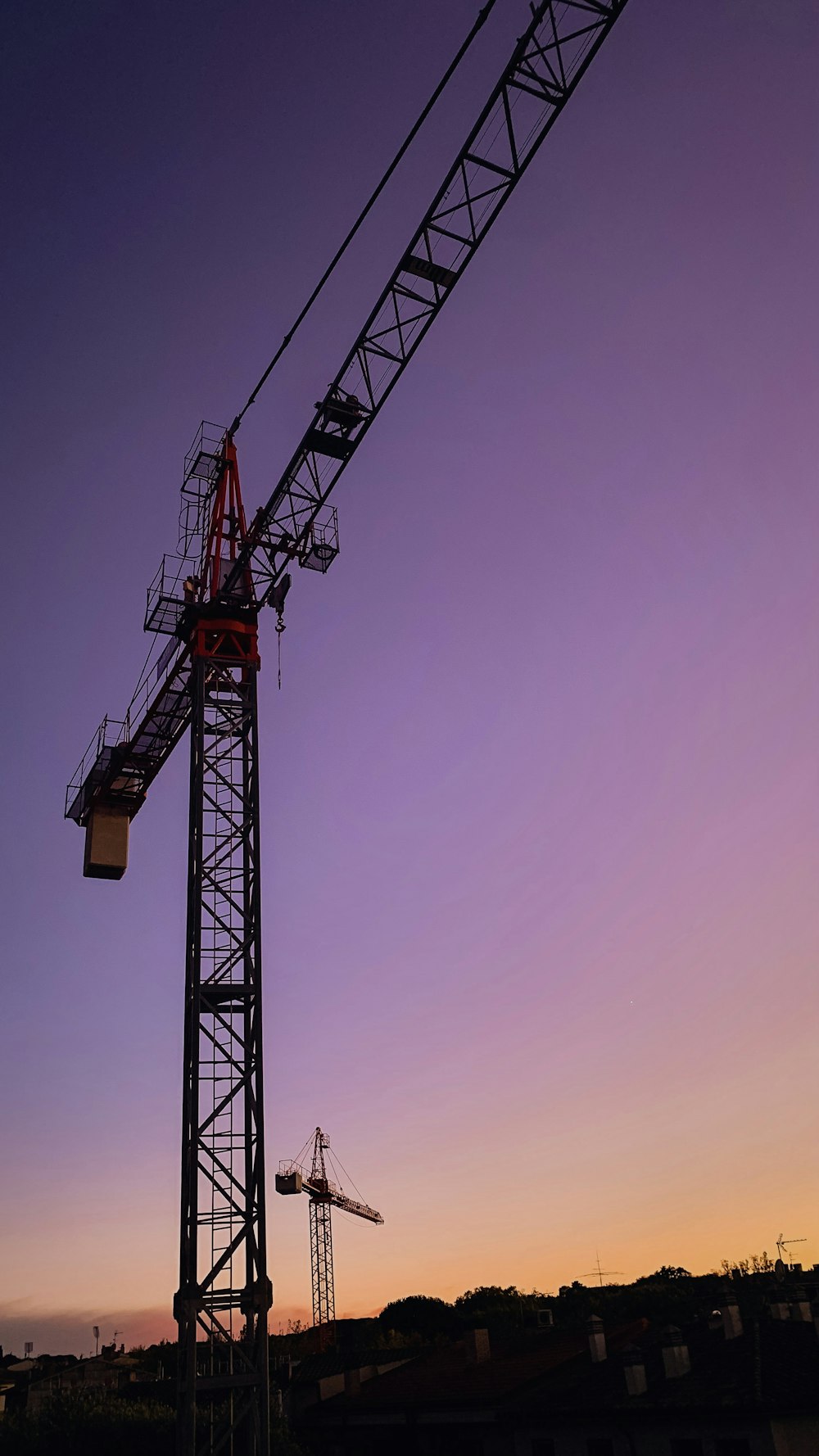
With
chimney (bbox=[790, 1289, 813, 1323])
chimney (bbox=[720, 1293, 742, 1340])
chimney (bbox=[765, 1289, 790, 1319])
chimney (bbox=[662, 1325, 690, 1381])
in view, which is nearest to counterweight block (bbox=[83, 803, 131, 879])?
chimney (bbox=[662, 1325, 690, 1381])

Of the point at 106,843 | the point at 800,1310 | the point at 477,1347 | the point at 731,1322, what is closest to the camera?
the point at 731,1322

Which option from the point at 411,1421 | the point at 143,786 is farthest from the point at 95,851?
the point at 411,1421

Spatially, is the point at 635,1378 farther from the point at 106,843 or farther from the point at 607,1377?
the point at 106,843

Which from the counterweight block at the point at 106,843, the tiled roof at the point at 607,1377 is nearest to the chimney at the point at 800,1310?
the tiled roof at the point at 607,1377

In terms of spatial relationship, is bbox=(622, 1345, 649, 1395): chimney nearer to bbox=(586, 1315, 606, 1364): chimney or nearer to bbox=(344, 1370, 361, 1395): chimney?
bbox=(586, 1315, 606, 1364): chimney

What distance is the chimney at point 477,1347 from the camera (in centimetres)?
3725

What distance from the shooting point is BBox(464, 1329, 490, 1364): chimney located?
3725 centimetres

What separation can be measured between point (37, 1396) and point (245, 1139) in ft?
83.8

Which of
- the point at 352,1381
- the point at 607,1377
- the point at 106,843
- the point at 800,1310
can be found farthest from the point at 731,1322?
the point at 106,843

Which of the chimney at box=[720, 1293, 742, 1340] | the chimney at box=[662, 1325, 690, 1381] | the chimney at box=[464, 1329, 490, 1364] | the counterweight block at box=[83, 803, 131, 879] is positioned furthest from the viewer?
the chimney at box=[464, 1329, 490, 1364]

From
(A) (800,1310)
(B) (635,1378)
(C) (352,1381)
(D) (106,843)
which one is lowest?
(C) (352,1381)

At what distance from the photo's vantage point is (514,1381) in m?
33.1

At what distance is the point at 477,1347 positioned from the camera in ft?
123

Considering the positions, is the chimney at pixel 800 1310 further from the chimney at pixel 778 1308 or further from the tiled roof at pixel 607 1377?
the tiled roof at pixel 607 1377
